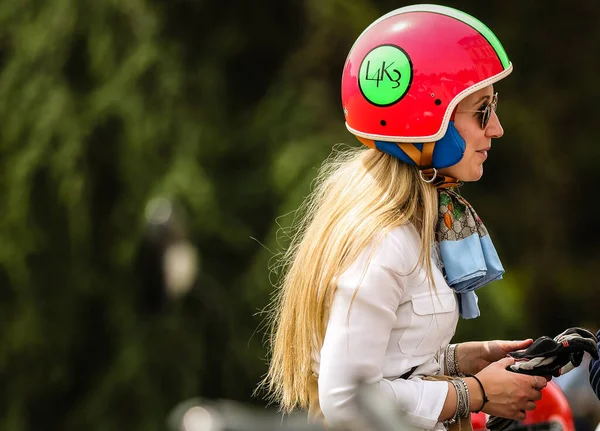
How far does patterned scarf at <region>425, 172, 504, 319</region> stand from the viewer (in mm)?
2746

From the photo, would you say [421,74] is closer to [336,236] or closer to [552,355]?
[336,236]

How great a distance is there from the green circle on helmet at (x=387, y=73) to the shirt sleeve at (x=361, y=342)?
1.45ft

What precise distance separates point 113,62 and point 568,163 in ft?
11.1

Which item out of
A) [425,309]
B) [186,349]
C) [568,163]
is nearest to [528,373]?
[425,309]

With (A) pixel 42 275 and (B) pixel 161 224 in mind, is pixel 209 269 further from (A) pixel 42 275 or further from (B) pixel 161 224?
(B) pixel 161 224

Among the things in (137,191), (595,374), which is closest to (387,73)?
(595,374)

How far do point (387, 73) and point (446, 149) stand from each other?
0.79 feet

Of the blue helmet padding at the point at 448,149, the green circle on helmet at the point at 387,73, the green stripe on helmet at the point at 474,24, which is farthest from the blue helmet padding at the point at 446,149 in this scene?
the green stripe on helmet at the point at 474,24

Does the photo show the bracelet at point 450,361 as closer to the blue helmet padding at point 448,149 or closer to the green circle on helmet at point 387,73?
the blue helmet padding at point 448,149

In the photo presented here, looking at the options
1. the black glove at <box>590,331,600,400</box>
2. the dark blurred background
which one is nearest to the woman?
the black glove at <box>590,331,600,400</box>

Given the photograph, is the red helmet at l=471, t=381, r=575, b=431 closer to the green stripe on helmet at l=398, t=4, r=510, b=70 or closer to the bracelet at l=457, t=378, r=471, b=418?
the bracelet at l=457, t=378, r=471, b=418

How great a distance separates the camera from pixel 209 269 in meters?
6.26

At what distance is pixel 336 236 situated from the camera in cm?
270

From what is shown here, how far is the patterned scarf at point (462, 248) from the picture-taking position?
2.75m
